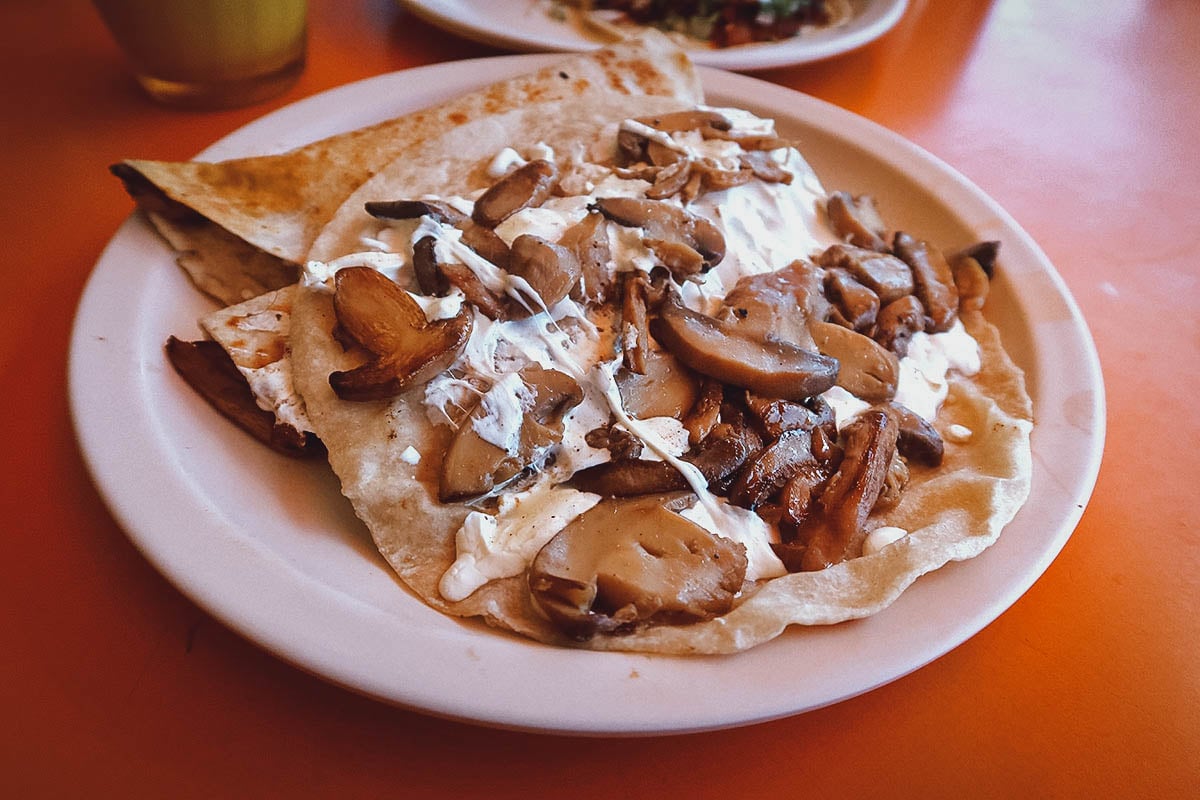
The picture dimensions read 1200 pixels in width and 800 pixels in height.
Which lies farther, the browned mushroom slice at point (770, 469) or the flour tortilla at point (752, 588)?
the browned mushroom slice at point (770, 469)

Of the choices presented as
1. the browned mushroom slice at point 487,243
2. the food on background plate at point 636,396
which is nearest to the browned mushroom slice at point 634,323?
the food on background plate at point 636,396

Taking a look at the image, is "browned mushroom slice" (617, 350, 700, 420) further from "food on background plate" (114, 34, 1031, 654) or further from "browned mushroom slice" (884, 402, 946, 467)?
"browned mushroom slice" (884, 402, 946, 467)

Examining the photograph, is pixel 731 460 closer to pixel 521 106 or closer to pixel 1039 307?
pixel 1039 307

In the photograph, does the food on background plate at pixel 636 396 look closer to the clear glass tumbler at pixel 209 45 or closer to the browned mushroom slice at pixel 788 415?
the browned mushroom slice at pixel 788 415

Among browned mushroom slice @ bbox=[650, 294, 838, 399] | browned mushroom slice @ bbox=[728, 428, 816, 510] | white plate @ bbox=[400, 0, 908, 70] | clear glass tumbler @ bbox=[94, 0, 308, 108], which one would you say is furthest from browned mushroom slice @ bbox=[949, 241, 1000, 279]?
clear glass tumbler @ bbox=[94, 0, 308, 108]

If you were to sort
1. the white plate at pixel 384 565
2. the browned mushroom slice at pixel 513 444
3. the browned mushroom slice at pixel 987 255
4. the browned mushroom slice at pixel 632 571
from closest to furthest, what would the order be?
1. the white plate at pixel 384 565
2. the browned mushroom slice at pixel 632 571
3. the browned mushroom slice at pixel 513 444
4. the browned mushroom slice at pixel 987 255

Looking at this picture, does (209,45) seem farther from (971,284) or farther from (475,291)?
(971,284)

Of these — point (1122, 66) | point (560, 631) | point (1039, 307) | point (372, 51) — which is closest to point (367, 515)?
point (560, 631)

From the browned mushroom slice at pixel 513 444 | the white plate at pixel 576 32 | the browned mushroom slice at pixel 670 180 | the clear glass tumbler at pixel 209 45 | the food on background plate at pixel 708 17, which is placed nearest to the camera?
the browned mushroom slice at pixel 513 444
